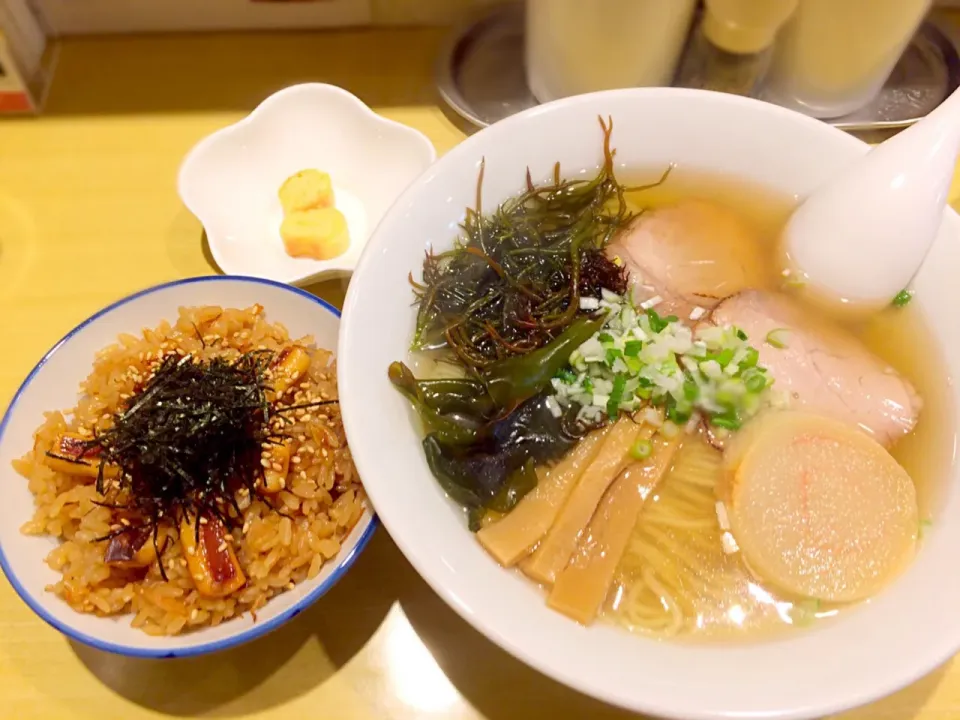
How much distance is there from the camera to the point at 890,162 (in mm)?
1286

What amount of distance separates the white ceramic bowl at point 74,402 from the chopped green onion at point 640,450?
45 cm

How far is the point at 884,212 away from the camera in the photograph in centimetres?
128

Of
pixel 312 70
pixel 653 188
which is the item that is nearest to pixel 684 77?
pixel 653 188

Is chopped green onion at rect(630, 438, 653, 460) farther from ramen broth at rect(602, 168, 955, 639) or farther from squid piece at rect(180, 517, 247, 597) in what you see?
squid piece at rect(180, 517, 247, 597)

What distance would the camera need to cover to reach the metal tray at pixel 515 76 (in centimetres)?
184

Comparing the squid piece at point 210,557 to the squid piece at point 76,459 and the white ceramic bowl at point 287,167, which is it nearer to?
the squid piece at point 76,459

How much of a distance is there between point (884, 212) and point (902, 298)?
189 mm

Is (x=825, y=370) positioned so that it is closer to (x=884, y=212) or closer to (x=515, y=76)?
(x=884, y=212)

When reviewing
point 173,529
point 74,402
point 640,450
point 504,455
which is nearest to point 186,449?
point 173,529

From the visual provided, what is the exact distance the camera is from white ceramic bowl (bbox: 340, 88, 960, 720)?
93 centimetres

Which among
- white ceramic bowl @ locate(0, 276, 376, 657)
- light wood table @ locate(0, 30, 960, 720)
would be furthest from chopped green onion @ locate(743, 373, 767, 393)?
white ceramic bowl @ locate(0, 276, 376, 657)

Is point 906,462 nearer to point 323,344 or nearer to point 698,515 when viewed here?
point 698,515

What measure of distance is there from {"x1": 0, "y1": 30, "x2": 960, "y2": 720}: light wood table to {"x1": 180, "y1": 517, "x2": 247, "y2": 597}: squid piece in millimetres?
180

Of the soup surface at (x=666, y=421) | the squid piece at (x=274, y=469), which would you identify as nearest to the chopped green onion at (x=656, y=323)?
the soup surface at (x=666, y=421)
